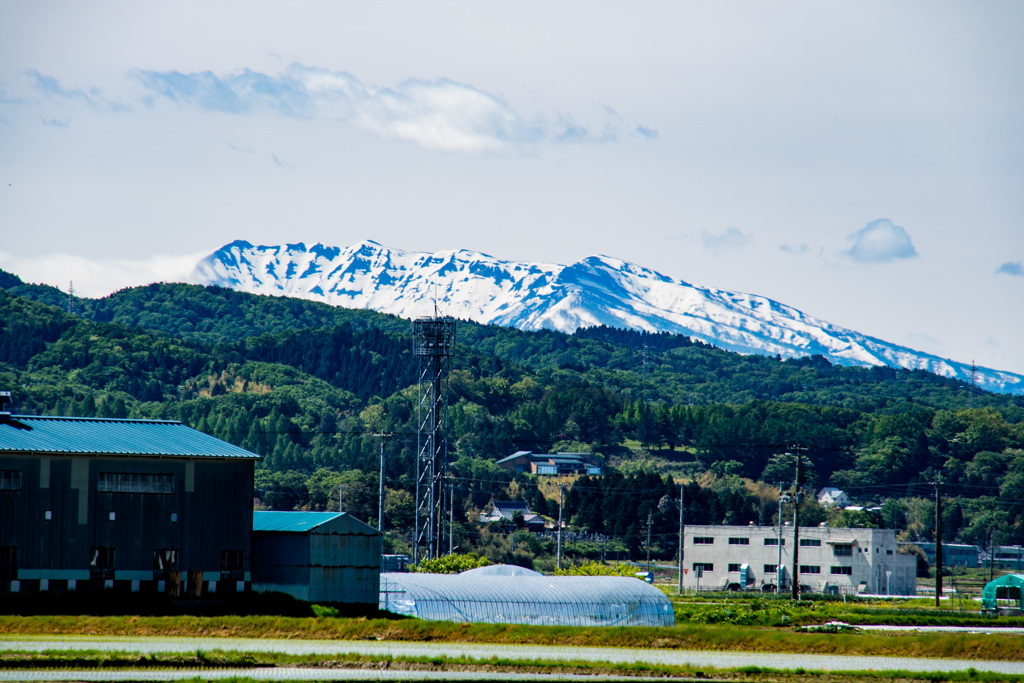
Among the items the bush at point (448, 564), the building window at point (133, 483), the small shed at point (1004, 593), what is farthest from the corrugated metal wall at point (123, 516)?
the small shed at point (1004, 593)

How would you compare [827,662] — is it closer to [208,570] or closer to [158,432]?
[208,570]

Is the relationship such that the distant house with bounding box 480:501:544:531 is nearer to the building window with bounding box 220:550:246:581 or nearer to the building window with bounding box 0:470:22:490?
the building window with bounding box 220:550:246:581

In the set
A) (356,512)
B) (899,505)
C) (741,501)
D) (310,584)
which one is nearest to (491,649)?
(310,584)

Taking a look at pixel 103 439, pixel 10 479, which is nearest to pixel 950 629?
pixel 103 439

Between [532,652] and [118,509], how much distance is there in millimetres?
23552

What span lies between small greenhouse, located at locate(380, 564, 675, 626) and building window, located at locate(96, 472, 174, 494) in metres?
11.3

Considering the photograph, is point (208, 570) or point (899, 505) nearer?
point (208, 570)

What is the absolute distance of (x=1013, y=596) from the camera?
88.6 meters

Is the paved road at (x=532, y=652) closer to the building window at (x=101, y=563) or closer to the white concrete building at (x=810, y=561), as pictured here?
the building window at (x=101, y=563)

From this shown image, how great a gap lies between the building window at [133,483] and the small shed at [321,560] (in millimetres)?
5018

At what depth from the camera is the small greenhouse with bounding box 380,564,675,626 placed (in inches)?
2240

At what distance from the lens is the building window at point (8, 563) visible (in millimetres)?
54844

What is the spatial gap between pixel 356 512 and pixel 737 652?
103 m

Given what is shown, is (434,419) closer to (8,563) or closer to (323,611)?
(323,611)
